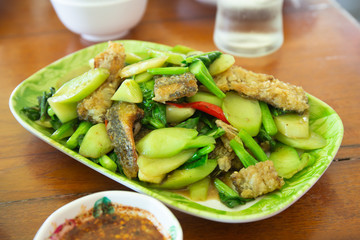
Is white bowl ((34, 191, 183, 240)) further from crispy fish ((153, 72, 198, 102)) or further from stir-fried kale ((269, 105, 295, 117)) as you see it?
stir-fried kale ((269, 105, 295, 117))

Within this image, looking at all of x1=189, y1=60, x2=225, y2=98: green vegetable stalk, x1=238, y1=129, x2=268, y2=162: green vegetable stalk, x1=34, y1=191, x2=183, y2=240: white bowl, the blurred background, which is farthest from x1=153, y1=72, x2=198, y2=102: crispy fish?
the blurred background

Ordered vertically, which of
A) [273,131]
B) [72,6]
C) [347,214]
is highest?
[72,6]

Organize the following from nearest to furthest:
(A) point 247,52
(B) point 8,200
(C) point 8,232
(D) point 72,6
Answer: (C) point 8,232 → (B) point 8,200 → (D) point 72,6 → (A) point 247,52

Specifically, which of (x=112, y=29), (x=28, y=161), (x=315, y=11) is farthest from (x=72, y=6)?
(x=315, y=11)

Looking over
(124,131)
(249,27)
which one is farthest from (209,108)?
(249,27)

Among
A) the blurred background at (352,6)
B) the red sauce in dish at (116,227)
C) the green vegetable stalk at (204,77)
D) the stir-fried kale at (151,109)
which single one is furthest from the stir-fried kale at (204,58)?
the blurred background at (352,6)

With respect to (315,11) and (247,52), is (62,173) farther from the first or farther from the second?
(315,11)
